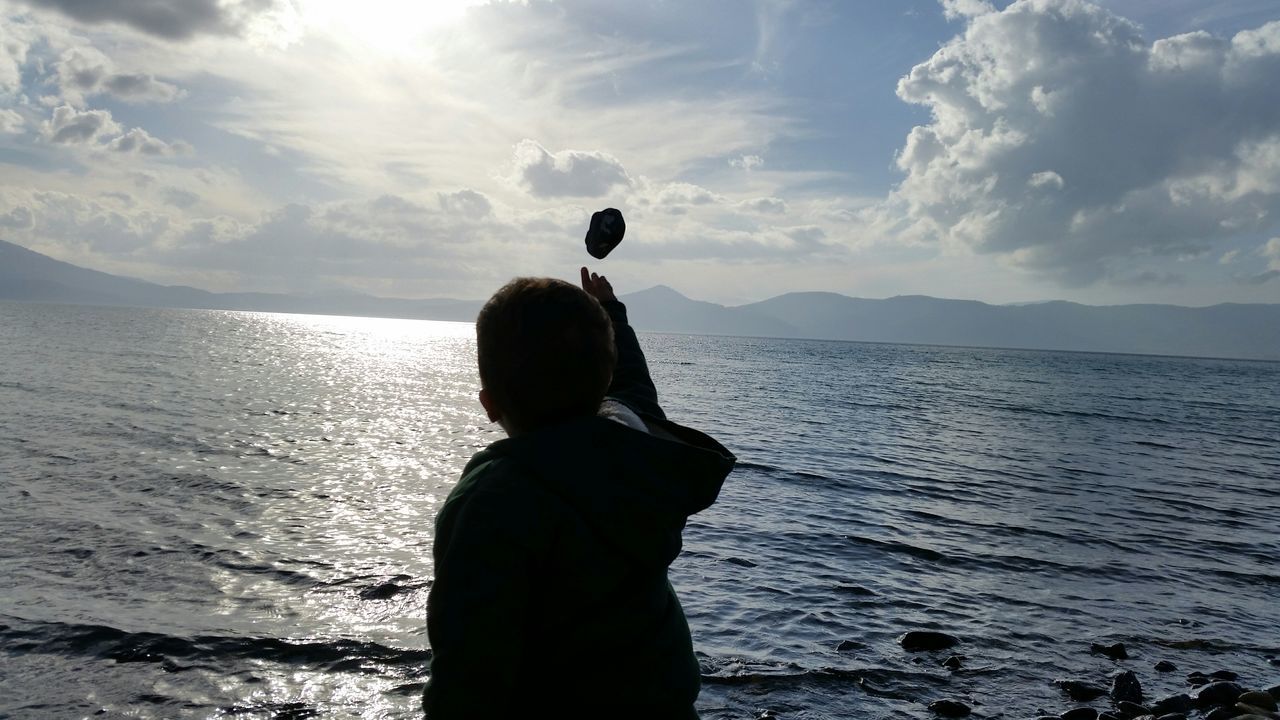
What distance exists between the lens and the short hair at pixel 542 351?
2373 mm

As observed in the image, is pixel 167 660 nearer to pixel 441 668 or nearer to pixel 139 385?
pixel 441 668

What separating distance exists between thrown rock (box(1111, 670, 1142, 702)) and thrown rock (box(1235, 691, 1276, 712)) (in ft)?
3.49

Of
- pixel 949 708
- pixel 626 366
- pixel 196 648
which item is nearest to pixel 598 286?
pixel 626 366

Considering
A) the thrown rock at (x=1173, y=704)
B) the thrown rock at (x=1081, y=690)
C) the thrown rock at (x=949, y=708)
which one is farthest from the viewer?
the thrown rock at (x=1081, y=690)

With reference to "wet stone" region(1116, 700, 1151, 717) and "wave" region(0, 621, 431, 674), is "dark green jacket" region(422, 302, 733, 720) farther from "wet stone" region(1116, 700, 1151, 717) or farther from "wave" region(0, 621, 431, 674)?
"wet stone" region(1116, 700, 1151, 717)

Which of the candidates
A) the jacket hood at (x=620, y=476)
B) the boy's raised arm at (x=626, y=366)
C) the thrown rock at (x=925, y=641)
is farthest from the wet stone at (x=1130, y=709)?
the jacket hood at (x=620, y=476)

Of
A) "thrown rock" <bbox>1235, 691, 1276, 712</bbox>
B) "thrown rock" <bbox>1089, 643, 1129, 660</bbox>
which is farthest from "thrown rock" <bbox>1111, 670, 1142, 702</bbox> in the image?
"thrown rock" <bbox>1089, 643, 1129, 660</bbox>

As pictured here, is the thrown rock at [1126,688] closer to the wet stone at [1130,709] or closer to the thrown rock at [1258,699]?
the wet stone at [1130,709]

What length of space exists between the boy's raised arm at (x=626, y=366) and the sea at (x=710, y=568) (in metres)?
6.36

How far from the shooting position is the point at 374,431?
30.9 metres

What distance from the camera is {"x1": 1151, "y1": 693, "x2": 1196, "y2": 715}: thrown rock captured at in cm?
904

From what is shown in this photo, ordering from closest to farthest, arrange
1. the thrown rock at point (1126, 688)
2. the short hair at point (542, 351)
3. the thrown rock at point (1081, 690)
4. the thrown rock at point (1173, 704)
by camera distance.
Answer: the short hair at point (542, 351)
the thrown rock at point (1173, 704)
the thrown rock at point (1126, 688)
the thrown rock at point (1081, 690)

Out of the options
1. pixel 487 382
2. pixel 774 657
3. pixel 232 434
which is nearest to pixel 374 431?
pixel 232 434

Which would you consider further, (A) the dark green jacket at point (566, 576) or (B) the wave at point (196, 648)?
(B) the wave at point (196, 648)
